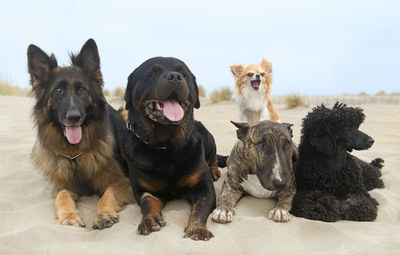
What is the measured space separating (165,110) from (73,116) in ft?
3.47

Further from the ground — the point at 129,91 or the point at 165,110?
the point at 129,91

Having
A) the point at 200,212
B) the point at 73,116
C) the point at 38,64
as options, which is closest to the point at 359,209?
the point at 200,212

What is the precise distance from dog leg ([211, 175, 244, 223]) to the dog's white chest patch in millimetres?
91

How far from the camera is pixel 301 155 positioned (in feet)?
13.4

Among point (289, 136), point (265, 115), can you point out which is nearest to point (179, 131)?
point (289, 136)

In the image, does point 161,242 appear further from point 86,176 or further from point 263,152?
point 86,176

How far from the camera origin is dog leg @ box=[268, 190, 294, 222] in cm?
330

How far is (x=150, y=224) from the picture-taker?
3.11m

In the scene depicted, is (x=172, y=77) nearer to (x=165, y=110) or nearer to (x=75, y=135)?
(x=165, y=110)

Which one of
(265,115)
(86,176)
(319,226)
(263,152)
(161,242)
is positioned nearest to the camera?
(161,242)

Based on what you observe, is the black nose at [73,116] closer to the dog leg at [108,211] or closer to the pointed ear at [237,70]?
the dog leg at [108,211]

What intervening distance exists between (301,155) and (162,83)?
194cm

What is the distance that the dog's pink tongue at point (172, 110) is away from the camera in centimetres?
329

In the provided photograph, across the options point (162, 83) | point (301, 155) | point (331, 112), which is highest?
point (162, 83)
